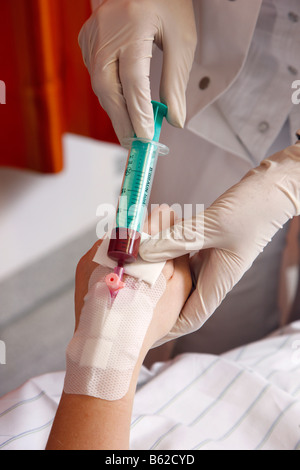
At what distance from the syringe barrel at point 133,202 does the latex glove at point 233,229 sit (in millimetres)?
40

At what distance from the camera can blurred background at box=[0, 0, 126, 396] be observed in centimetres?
174

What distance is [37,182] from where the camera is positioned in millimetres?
2465

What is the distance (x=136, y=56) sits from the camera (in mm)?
877

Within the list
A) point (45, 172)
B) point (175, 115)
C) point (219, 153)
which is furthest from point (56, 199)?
point (175, 115)

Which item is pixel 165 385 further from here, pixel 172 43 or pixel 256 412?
pixel 172 43

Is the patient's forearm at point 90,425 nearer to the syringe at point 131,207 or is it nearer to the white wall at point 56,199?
the syringe at point 131,207

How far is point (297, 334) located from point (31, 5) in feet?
5.71

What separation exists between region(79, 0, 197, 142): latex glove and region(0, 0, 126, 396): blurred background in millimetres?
746

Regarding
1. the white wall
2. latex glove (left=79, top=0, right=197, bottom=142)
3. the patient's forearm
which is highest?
latex glove (left=79, top=0, right=197, bottom=142)

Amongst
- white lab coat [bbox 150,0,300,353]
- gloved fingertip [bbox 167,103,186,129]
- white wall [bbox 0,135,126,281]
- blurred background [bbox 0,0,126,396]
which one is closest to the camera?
gloved fingertip [bbox 167,103,186,129]

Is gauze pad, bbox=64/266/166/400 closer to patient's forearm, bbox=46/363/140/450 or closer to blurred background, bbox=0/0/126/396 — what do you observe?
patient's forearm, bbox=46/363/140/450

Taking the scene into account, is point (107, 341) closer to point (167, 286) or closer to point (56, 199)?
point (167, 286)

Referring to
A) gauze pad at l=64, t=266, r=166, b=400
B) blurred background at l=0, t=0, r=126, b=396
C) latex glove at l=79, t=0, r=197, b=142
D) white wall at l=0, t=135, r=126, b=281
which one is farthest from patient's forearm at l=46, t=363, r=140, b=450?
white wall at l=0, t=135, r=126, b=281

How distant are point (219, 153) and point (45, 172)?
4.60 ft
